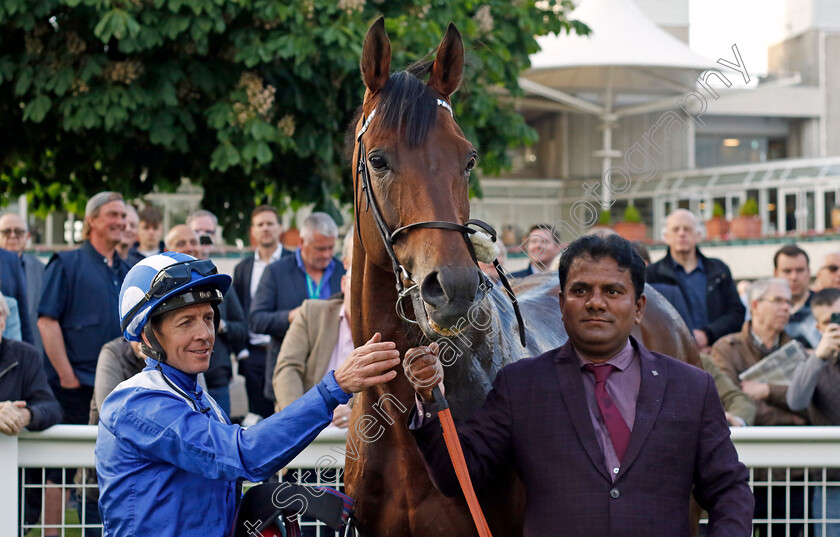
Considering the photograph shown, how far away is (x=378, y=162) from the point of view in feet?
8.05

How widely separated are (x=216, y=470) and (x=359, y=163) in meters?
0.97

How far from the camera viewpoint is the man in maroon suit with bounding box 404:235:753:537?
2.21 meters

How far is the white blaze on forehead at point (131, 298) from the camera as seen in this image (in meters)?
2.27

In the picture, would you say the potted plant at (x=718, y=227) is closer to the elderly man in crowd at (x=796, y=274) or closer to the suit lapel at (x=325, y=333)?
Answer: the elderly man in crowd at (x=796, y=274)

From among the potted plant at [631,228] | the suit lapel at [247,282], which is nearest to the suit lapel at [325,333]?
the suit lapel at [247,282]

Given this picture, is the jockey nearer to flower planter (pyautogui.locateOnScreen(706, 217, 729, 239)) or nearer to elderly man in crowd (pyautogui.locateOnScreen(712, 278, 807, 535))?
elderly man in crowd (pyautogui.locateOnScreen(712, 278, 807, 535))

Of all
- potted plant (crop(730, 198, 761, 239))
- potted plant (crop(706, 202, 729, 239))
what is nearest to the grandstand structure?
potted plant (crop(706, 202, 729, 239))

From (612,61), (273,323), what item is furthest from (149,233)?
(612,61)

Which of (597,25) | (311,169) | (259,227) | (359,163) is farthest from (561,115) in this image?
(359,163)

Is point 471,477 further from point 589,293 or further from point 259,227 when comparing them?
point 259,227

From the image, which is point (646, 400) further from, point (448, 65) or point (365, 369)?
point (448, 65)

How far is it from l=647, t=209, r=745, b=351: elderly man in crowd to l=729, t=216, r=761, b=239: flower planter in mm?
13937

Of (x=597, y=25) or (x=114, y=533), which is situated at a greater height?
(x=597, y=25)

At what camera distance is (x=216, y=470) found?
2.12 metres
